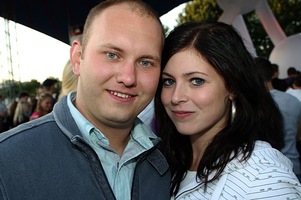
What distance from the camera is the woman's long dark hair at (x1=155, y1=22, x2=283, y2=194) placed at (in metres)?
1.80

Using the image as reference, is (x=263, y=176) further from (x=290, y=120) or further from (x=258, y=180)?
(x=290, y=120)

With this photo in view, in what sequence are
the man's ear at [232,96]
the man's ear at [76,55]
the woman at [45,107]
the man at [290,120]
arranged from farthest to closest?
the woman at [45,107] < the man at [290,120] < the man's ear at [232,96] < the man's ear at [76,55]

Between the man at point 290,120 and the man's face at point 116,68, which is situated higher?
the man's face at point 116,68

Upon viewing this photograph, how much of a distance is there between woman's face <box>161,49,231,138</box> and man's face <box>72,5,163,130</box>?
0.97ft

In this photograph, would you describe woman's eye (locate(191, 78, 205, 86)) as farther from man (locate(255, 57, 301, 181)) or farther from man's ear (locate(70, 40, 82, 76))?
man (locate(255, 57, 301, 181))

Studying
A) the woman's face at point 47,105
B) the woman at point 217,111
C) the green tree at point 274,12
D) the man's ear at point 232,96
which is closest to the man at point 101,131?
the woman at point 217,111

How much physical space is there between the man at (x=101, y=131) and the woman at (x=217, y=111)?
0.24m

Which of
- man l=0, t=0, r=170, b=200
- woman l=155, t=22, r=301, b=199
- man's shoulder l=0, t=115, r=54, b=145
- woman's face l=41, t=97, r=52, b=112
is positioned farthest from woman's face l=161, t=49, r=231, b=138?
woman's face l=41, t=97, r=52, b=112

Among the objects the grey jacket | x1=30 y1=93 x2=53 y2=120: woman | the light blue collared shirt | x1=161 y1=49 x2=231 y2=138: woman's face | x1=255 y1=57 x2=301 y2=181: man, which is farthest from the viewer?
x1=30 y1=93 x2=53 y2=120: woman

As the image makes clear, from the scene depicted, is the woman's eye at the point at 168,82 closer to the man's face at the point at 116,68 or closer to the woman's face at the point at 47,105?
the man's face at the point at 116,68

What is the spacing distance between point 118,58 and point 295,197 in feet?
2.89

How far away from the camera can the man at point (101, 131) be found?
4.21ft

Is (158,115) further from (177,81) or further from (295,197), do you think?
(295,197)

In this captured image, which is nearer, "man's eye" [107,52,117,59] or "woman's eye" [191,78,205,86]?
"man's eye" [107,52,117,59]
